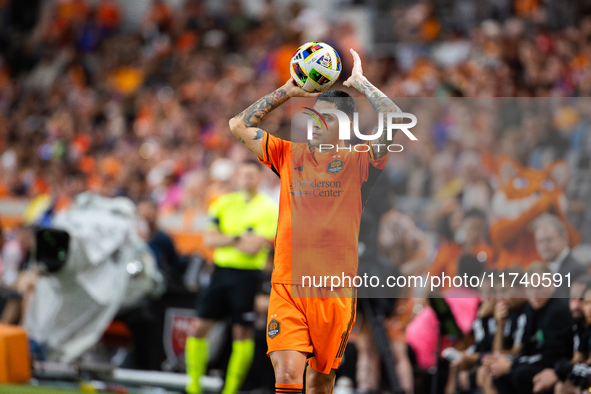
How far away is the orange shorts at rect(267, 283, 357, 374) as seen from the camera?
166 inches

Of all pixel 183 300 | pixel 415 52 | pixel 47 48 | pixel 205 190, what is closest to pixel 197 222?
pixel 205 190

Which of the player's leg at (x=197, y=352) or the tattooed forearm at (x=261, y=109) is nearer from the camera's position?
the tattooed forearm at (x=261, y=109)

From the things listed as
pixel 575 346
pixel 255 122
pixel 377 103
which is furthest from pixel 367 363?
pixel 377 103

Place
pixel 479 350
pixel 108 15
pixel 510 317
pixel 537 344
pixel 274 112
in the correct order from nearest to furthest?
1. pixel 537 344
2. pixel 510 317
3. pixel 479 350
4. pixel 274 112
5. pixel 108 15

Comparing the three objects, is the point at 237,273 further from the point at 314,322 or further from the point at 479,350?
the point at 314,322

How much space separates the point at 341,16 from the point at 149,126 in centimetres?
455

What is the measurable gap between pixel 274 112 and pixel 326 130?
6.62 metres

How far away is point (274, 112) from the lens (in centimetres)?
1098

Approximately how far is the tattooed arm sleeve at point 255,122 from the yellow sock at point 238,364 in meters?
2.97

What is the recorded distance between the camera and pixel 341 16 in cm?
1410

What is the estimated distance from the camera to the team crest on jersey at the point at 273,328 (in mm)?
4215

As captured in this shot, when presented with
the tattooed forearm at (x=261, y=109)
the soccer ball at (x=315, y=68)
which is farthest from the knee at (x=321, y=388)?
the soccer ball at (x=315, y=68)

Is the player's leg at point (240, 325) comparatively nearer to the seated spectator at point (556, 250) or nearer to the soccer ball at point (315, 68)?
the seated spectator at point (556, 250)

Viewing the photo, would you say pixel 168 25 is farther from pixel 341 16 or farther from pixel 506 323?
pixel 506 323
